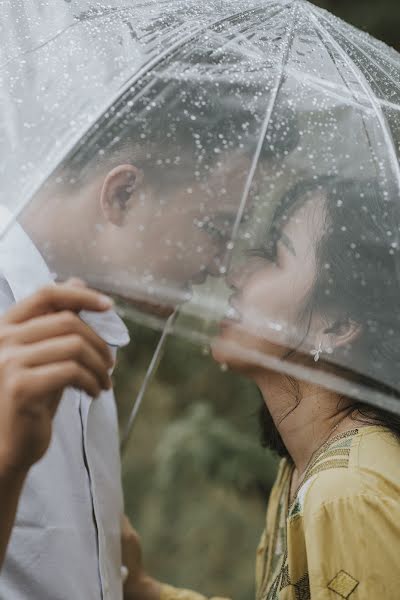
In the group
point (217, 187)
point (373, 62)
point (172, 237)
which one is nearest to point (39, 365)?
point (172, 237)

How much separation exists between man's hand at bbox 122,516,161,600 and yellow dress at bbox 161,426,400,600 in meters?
0.66

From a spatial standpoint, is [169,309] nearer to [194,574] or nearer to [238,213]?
[238,213]

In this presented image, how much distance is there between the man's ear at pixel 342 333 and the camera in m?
1.38

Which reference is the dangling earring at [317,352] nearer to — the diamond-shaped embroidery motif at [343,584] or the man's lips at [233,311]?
the man's lips at [233,311]

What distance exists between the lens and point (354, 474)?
1447mm

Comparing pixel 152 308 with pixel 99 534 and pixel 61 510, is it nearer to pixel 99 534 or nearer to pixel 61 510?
pixel 61 510

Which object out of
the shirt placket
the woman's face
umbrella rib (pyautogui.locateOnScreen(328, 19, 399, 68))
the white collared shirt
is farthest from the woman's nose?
umbrella rib (pyautogui.locateOnScreen(328, 19, 399, 68))

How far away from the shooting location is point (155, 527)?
194 inches

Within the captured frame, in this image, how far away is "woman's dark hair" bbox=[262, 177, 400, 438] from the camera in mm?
1351

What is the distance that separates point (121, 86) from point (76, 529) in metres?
1.01

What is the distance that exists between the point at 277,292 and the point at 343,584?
0.61 meters

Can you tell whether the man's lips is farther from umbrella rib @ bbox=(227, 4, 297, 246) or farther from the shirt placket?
the shirt placket

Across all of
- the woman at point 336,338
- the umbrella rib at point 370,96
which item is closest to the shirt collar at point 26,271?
the woman at point 336,338

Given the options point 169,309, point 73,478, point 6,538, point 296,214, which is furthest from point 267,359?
point 73,478
